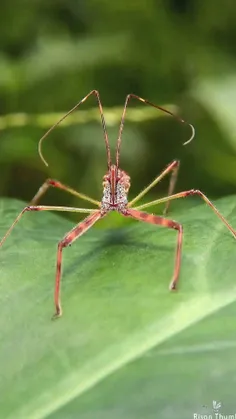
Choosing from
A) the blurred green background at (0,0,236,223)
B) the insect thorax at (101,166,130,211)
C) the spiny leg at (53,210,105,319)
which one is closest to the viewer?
the spiny leg at (53,210,105,319)

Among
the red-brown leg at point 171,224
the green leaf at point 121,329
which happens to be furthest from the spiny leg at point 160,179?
the green leaf at point 121,329

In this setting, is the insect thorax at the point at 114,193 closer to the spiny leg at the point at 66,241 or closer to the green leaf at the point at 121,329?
the spiny leg at the point at 66,241

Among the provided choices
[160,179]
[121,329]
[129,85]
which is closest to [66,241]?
[121,329]

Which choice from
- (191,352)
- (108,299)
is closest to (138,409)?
(191,352)

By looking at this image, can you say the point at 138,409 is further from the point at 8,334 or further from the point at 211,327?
the point at 8,334

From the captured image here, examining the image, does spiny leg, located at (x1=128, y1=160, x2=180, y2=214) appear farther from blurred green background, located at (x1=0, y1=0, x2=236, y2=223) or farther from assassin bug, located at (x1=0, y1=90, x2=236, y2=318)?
blurred green background, located at (x1=0, y1=0, x2=236, y2=223)

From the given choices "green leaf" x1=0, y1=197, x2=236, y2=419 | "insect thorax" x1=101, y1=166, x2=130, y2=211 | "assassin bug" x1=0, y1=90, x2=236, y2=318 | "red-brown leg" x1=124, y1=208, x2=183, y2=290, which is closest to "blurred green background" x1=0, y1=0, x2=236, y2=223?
"assassin bug" x1=0, y1=90, x2=236, y2=318

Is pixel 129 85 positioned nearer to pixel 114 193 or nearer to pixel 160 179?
pixel 160 179
